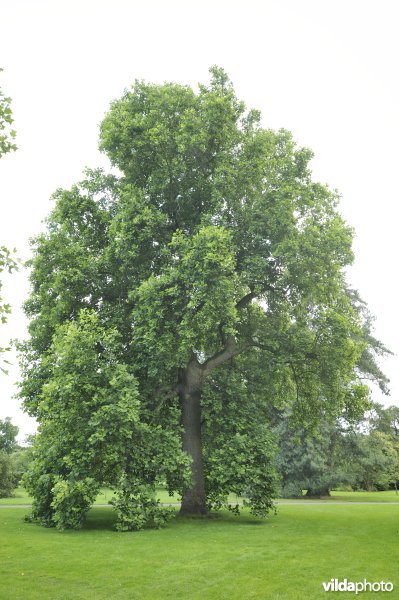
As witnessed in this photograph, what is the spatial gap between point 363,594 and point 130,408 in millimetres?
9557

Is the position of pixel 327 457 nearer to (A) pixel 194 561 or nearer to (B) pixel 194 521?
(B) pixel 194 521

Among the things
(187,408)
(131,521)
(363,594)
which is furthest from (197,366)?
(363,594)

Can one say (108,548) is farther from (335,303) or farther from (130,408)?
(335,303)

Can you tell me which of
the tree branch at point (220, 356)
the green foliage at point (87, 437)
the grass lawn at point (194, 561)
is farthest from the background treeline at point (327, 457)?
the green foliage at point (87, 437)

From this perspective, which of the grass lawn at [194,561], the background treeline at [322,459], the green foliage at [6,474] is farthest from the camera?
the background treeline at [322,459]

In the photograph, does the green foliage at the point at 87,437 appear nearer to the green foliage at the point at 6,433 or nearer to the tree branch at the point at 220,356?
the tree branch at the point at 220,356

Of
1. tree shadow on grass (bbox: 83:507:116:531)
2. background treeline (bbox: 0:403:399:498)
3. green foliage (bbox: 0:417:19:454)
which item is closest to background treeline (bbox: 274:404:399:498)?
background treeline (bbox: 0:403:399:498)

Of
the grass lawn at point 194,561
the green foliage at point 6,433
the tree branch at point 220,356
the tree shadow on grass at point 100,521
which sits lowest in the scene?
the grass lawn at point 194,561

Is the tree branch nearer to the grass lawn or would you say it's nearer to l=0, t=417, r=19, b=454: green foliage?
the grass lawn

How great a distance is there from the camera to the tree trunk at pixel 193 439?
66.6 ft

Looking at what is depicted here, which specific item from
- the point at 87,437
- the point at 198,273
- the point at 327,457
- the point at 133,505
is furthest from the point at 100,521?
the point at 327,457

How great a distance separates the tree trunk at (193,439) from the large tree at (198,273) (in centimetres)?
5

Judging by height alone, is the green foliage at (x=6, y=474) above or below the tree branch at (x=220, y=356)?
below

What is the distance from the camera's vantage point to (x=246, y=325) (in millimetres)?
23891
